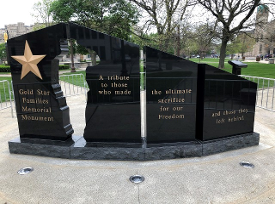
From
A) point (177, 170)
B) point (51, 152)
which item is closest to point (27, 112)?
point (51, 152)

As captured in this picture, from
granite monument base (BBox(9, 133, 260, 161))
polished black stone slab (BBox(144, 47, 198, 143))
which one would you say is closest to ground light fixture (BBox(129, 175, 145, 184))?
granite monument base (BBox(9, 133, 260, 161))

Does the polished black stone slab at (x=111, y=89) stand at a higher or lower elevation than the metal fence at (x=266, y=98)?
higher

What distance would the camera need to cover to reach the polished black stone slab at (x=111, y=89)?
3941 mm

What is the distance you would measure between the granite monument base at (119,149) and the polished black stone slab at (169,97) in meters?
0.23

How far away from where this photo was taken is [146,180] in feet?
11.2

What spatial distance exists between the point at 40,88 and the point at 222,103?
142 inches

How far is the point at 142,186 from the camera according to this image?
3.27m

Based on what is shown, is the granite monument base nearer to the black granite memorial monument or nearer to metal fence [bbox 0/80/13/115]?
the black granite memorial monument

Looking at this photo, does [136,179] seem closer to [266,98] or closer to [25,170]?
[25,170]

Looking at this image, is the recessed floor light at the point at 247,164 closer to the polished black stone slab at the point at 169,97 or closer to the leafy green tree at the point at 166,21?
the polished black stone slab at the point at 169,97

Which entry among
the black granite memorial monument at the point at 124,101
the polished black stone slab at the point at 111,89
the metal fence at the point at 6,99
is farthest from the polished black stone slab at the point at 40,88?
the metal fence at the point at 6,99

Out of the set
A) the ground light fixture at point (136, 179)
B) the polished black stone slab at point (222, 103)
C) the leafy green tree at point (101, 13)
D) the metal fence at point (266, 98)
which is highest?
the leafy green tree at point (101, 13)

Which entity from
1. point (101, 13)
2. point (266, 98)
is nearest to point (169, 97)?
point (266, 98)

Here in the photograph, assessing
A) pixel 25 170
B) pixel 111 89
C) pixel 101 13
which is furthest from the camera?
pixel 101 13
